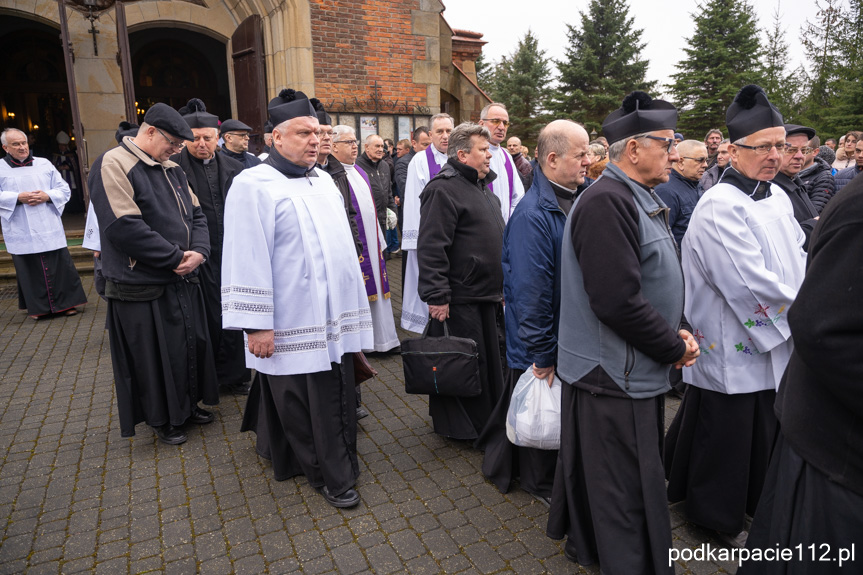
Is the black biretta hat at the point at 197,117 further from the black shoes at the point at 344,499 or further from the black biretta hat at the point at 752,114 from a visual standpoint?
the black biretta hat at the point at 752,114

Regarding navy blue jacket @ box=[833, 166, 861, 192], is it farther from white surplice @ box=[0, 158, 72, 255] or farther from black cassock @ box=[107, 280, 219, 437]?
white surplice @ box=[0, 158, 72, 255]

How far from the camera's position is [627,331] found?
88.9 inches

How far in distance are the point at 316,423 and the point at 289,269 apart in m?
0.88

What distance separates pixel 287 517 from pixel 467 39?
48.0 ft

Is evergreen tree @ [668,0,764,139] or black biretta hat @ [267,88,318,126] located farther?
evergreen tree @ [668,0,764,139]

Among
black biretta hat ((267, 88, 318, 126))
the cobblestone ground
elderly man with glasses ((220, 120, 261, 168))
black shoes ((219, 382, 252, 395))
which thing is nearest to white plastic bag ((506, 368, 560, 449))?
the cobblestone ground

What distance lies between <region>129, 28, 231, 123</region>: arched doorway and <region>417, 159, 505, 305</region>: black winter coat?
12018 millimetres

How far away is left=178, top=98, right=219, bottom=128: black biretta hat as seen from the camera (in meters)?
4.81

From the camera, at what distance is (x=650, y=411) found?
2.38 meters

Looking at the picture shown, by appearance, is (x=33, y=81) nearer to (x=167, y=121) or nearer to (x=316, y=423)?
(x=167, y=121)

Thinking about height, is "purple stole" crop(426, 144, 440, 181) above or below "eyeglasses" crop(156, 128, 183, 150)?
below

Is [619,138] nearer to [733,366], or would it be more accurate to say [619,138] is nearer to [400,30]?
[733,366]

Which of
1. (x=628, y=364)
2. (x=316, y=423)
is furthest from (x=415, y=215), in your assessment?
(x=628, y=364)

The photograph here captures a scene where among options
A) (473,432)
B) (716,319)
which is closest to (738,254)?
(716,319)
